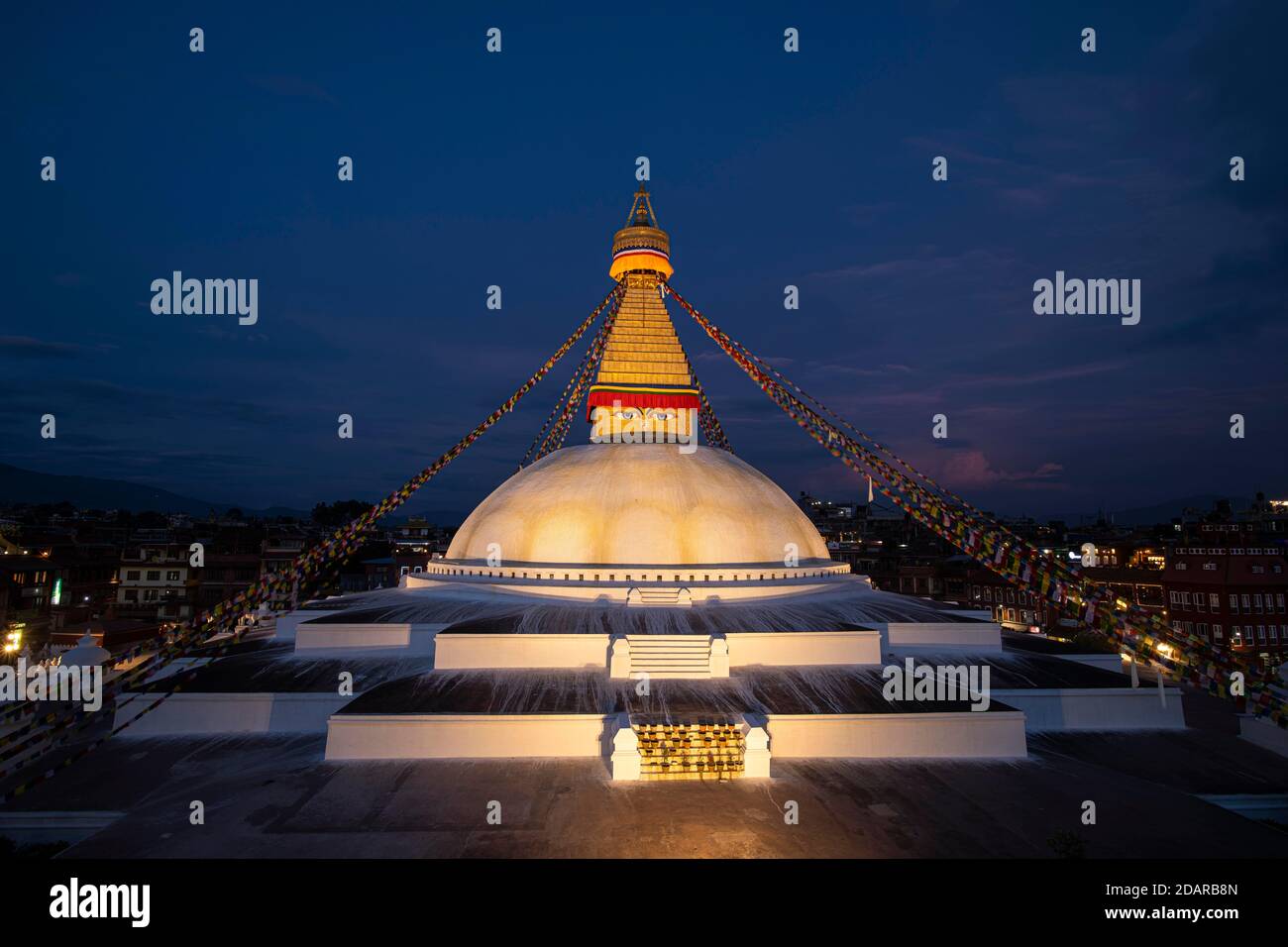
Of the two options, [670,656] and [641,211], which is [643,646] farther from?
[641,211]

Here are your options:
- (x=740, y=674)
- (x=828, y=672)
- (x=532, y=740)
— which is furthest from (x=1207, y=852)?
(x=532, y=740)

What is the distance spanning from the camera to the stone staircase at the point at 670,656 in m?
9.73

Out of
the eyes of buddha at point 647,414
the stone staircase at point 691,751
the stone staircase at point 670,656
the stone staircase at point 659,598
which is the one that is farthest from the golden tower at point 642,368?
the stone staircase at point 691,751

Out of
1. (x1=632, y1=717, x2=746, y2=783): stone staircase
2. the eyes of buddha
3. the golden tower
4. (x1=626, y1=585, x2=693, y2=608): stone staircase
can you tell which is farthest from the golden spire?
(x1=632, y1=717, x2=746, y2=783): stone staircase

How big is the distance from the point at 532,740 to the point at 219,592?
3186 centimetres

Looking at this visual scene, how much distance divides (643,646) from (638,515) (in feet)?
12.5

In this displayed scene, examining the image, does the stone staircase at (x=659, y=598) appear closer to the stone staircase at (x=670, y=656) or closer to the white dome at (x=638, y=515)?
the white dome at (x=638, y=515)

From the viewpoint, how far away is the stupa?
798 cm

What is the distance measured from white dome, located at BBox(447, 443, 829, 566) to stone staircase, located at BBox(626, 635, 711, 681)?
3.16m

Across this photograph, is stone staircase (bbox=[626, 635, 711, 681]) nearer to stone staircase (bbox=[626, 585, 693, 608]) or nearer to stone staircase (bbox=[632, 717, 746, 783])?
stone staircase (bbox=[626, 585, 693, 608])

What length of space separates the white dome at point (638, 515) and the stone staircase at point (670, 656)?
3.16 m

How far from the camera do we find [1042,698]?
9273mm

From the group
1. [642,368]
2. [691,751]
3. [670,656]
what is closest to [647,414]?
[642,368]
